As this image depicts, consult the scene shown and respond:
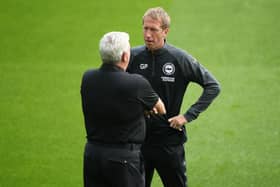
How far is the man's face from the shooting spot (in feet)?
19.3

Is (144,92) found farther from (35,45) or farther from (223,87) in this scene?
(35,45)

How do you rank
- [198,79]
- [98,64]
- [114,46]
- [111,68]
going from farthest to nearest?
[98,64] → [198,79] → [111,68] → [114,46]

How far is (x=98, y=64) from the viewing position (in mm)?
12070

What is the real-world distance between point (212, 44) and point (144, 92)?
8.14m

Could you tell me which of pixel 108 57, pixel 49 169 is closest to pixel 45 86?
pixel 49 169

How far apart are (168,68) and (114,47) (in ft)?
3.18

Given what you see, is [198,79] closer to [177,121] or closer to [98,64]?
[177,121]

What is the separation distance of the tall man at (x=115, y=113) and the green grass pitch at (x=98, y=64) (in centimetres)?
258

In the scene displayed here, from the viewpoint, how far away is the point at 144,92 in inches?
205

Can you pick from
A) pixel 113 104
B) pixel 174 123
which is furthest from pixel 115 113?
pixel 174 123

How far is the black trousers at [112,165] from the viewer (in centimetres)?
523

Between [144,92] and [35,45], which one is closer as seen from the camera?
[144,92]

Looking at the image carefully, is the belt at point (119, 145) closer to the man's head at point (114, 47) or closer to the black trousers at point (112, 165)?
the black trousers at point (112, 165)

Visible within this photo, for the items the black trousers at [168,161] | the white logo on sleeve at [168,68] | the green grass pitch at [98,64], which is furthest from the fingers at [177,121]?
the green grass pitch at [98,64]
